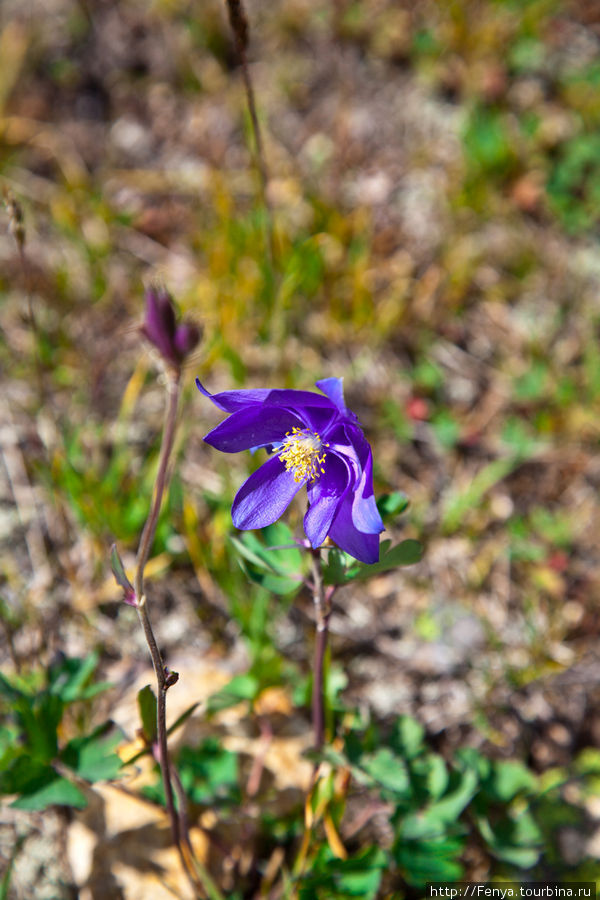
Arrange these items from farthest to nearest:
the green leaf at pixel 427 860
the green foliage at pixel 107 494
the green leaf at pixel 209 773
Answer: the green foliage at pixel 107 494 → the green leaf at pixel 209 773 → the green leaf at pixel 427 860

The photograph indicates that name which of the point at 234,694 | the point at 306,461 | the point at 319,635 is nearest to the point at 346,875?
the point at 234,694

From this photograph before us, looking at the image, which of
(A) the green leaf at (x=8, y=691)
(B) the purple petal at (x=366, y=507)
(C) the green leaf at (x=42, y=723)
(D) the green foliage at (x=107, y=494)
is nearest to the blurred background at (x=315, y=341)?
(D) the green foliage at (x=107, y=494)

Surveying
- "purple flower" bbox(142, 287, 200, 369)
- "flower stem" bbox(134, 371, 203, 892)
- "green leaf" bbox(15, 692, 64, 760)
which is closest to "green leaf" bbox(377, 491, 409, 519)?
"flower stem" bbox(134, 371, 203, 892)

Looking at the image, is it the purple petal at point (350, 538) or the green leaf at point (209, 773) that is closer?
the purple petal at point (350, 538)

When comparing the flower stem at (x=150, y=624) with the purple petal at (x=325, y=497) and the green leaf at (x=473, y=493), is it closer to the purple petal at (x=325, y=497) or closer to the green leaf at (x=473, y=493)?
the purple petal at (x=325, y=497)

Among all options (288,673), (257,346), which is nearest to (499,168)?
(257,346)

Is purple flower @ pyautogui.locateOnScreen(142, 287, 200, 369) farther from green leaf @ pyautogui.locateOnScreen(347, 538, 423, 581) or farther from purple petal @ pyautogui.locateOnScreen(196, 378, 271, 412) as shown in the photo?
green leaf @ pyautogui.locateOnScreen(347, 538, 423, 581)
